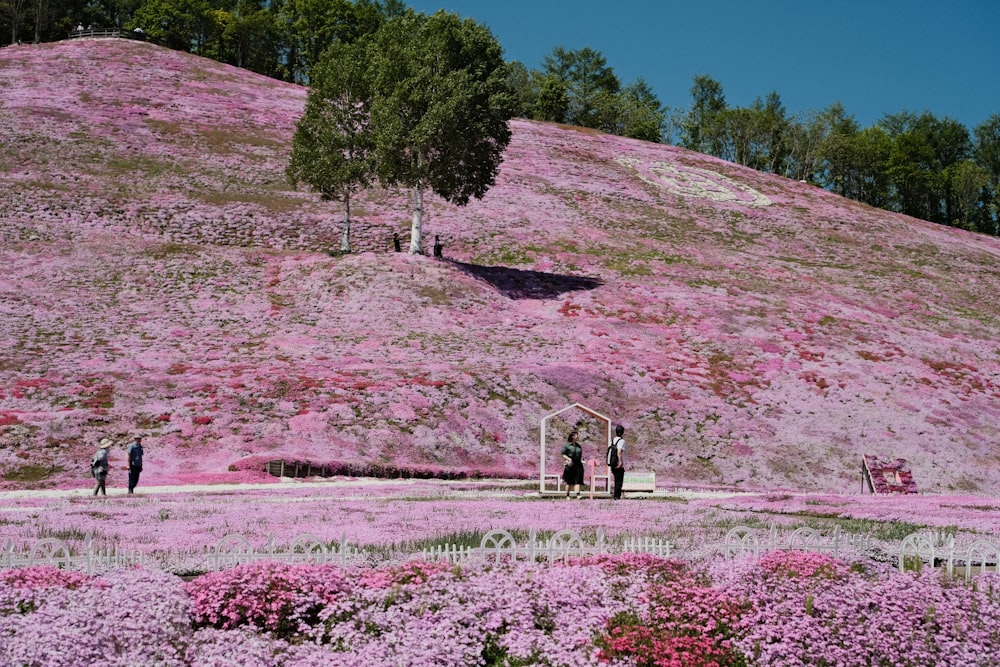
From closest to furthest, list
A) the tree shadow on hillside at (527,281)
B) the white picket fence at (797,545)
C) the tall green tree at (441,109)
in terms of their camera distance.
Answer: the white picket fence at (797,545) < the tree shadow on hillside at (527,281) < the tall green tree at (441,109)

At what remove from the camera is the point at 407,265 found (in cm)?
5934

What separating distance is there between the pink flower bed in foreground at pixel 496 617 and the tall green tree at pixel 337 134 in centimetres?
5293

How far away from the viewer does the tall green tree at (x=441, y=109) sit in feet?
198

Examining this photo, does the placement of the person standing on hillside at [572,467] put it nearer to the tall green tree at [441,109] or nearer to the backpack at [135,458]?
the backpack at [135,458]

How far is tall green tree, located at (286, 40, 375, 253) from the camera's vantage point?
211 feet

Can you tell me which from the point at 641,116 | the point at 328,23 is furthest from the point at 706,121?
the point at 328,23

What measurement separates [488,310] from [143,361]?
2038cm

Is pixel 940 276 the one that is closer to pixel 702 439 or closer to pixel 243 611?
pixel 702 439

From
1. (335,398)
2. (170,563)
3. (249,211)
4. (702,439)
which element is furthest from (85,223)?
(170,563)

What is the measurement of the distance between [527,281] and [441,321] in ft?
36.7

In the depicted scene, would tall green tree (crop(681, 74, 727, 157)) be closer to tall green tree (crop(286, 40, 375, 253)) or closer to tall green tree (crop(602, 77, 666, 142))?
tall green tree (crop(602, 77, 666, 142))

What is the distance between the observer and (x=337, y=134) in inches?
2586

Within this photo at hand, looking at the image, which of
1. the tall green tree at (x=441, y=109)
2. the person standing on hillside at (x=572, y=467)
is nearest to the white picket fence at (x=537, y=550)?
the person standing on hillside at (x=572, y=467)

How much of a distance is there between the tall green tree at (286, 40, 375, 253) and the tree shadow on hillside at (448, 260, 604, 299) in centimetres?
972
